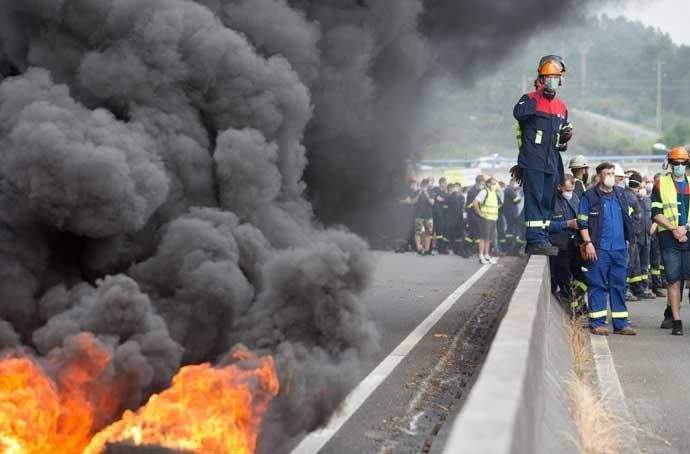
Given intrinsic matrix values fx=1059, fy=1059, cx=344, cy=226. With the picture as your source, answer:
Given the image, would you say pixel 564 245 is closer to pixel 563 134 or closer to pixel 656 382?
pixel 563 134

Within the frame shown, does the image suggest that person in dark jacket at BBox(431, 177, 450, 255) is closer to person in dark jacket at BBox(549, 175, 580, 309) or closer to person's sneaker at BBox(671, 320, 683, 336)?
person in dark jacket at BBox(549, 175, 580, 309)

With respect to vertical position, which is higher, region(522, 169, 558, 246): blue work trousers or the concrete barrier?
region(522, 169, 558, 246): blue work trousers

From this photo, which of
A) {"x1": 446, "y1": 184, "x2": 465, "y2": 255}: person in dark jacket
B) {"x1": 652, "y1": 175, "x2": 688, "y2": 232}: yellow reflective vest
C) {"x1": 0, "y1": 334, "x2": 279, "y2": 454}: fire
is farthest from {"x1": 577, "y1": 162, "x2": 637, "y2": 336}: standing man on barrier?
{"x1": 446, "y1": 184, "x2": 465, "y2": 255}: person in dark jacket

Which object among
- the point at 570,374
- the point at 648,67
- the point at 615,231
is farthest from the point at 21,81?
the point at 648,67

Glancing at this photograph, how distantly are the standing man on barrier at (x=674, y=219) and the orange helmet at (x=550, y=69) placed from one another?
1.91m

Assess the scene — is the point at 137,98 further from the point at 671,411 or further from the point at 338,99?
the point at 671,411

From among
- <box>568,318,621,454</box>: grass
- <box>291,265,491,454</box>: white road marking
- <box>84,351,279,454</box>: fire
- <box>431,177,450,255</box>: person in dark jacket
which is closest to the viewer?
<box>84,351,279,454</box>: fire

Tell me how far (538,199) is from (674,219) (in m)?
1.94

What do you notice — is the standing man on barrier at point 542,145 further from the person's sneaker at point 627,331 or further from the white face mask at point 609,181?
the person's sneaker at point 627,331

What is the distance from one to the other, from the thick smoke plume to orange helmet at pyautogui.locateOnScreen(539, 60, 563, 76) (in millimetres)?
2455

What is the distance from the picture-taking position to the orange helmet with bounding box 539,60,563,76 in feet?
33.9

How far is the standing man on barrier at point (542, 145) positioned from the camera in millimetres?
10391

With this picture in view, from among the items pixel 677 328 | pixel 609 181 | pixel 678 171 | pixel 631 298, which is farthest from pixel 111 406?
pixel 631 298

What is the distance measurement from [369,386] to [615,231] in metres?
4.08
